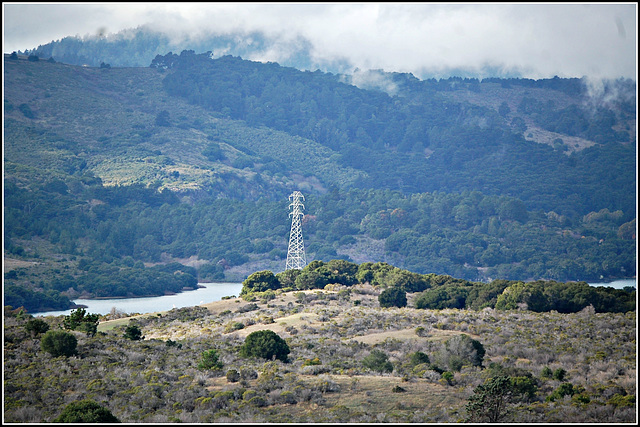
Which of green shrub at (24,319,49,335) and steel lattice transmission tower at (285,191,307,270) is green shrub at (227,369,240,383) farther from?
steel lattice transmission tower at (285,191,307,270)

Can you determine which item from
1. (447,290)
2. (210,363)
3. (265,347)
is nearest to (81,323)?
(210,363)

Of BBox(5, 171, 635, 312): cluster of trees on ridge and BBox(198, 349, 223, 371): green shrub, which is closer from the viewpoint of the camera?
BBox(198, 349, 223, 371): green shrub

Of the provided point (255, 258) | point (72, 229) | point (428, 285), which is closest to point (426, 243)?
point (255, 258)

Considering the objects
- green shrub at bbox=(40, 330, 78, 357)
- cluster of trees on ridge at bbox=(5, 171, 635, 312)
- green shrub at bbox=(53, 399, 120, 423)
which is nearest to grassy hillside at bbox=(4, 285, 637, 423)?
green shrub at bbox=(40, 330, 78, 357)

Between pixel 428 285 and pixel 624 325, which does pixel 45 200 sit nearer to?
pixel 428 285

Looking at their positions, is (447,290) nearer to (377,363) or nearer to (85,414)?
(377,363)

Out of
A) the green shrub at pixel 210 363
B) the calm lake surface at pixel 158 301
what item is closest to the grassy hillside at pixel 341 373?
the green shrub at pixel 210 363
